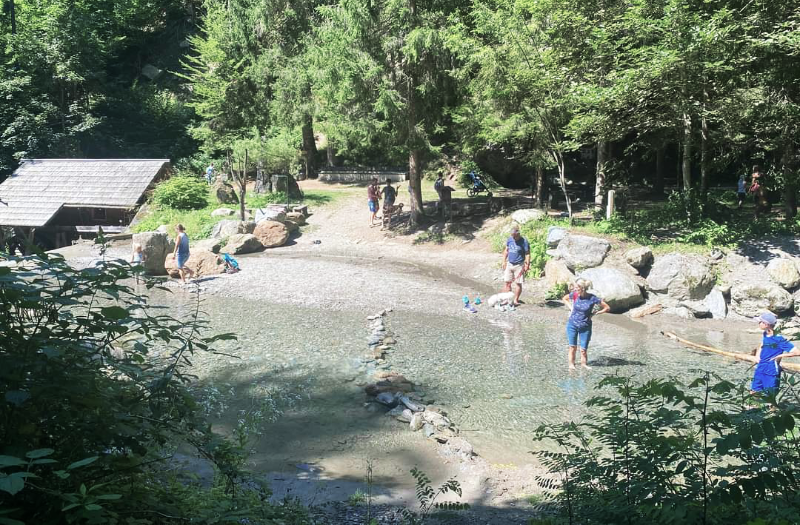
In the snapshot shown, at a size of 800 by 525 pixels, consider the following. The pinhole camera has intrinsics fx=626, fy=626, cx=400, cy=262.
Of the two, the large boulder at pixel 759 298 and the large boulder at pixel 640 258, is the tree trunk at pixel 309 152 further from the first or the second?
the large boulder at pixel 759 298

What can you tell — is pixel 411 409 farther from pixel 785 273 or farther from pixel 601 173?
pixel 601 173

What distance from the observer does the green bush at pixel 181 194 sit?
26.0 metres

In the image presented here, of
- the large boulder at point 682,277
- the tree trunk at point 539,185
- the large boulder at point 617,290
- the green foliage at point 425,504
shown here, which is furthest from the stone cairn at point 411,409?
the tree trunk at point 539,185

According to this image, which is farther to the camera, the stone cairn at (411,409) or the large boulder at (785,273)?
the large boulder at (785,273)

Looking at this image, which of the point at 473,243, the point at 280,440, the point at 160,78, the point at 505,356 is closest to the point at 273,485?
the point at 280,440

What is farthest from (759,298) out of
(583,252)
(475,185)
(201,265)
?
(201,265)

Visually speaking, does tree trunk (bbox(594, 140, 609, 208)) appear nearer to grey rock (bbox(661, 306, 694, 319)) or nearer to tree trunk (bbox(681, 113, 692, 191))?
tree trunk (bbox(681, 113, 692, 191))

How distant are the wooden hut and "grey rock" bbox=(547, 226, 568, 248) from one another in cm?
1674

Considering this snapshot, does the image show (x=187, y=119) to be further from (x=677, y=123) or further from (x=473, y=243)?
(x=677, y=123)

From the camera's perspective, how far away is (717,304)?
14.9 metres

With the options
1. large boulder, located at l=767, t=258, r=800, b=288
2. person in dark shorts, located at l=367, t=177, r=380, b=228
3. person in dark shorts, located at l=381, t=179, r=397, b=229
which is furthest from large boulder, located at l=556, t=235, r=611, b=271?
person in dark shorts, located at l=367, t=177, r=380, b=228

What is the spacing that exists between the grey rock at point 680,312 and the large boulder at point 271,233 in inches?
529

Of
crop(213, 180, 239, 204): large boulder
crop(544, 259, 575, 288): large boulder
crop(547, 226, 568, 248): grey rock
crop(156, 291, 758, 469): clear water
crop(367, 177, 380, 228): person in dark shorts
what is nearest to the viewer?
crop(156, 291, 758, 469): clear water

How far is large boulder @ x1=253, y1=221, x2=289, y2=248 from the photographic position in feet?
74.8
